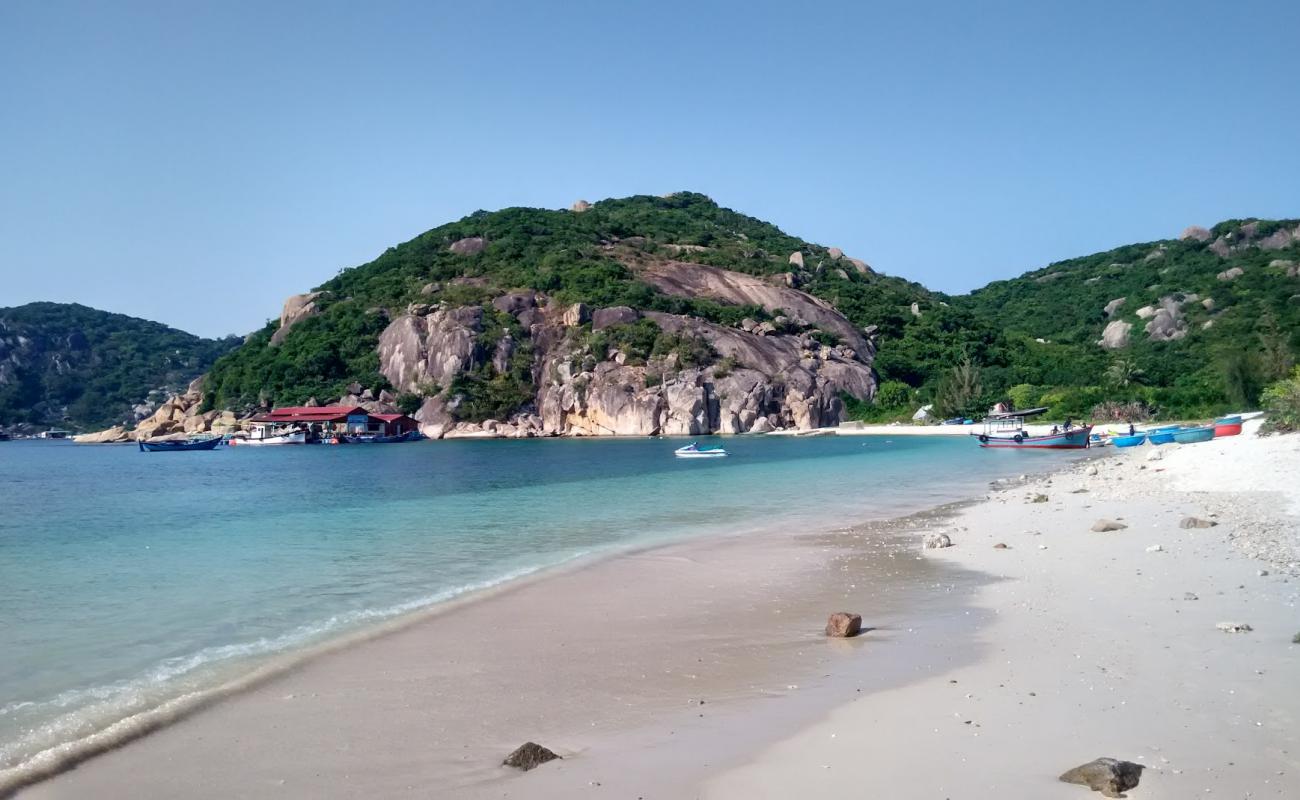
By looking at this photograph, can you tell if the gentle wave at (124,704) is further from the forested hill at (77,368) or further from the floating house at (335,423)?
the forested hill at (77,368)

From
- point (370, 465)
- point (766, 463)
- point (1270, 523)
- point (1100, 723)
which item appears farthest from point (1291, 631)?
point (370, 465)

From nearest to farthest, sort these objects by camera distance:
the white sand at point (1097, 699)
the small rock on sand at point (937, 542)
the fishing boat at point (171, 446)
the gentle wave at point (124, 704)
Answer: the white sand at point (1097, 699) → the gentle wave at point (124, 704) → the small rock on sand at point (937, 542) → the fishing boat at point (171, 446)

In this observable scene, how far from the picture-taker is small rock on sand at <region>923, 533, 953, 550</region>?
662 inches

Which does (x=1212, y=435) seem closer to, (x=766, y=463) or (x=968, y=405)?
(x=766, y=463)

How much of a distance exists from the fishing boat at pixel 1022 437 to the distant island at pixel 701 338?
16420 millimetres

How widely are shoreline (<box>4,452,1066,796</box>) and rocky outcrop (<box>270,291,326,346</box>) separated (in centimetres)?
11325

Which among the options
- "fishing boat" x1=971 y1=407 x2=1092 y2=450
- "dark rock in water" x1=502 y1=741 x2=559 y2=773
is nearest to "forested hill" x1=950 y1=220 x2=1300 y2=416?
"fishing boat" x1=971 y1=407 x2=1092 y2=450

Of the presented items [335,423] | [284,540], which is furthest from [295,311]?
[284,540]

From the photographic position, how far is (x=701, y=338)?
100125 mm

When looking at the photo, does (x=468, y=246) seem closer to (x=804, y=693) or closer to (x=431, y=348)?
(x=431, y=348)

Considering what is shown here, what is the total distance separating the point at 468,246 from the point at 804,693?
129932 mm

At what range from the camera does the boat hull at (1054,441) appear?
54594 mm

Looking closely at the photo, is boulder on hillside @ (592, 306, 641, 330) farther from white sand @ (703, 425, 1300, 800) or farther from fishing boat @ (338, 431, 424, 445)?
white sand @ (703, 425, 1300, 800)

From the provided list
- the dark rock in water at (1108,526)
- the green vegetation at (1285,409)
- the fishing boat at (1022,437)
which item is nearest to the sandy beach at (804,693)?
the dark rock in water at (1108,526)
